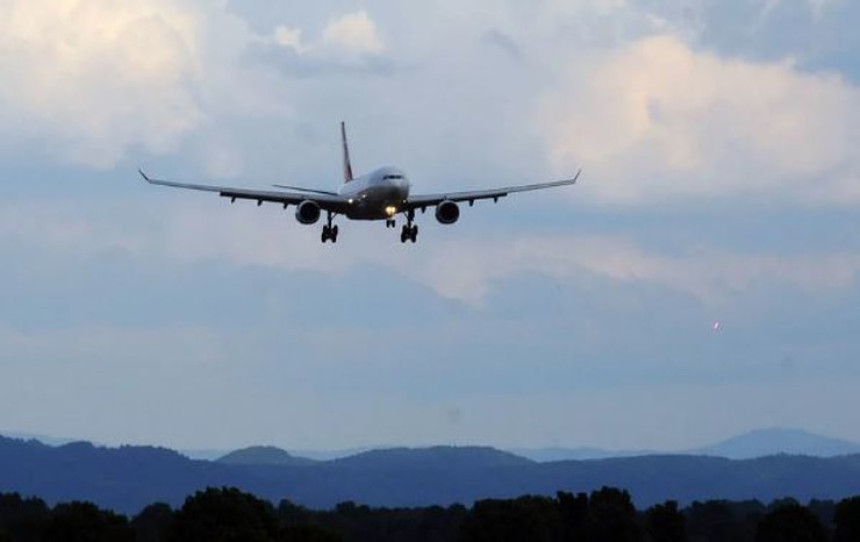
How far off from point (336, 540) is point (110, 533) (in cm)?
1806

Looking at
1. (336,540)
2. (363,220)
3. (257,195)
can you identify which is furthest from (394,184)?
(336,540)

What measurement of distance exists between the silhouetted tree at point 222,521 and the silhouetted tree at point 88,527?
625cm

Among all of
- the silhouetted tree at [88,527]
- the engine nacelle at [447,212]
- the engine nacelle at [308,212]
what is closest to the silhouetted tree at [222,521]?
the silhouetted tree at [88,527]

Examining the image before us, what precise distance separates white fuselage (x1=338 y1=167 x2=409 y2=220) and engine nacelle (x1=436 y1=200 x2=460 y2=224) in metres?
4.87

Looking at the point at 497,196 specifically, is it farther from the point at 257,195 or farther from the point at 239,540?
the point at 239,540

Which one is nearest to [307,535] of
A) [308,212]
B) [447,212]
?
[308,212]

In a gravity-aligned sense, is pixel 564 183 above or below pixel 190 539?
above

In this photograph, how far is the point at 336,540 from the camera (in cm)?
15950

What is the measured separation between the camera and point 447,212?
152 m

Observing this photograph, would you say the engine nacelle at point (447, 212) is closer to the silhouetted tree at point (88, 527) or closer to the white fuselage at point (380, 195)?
the white fuselage at point (380, 195)

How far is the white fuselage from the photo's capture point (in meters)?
144

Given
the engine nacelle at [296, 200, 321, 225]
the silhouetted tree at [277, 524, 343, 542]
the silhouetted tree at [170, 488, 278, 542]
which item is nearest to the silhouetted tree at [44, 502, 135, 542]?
the silhouetted tree at [170, 488, 278, 542]

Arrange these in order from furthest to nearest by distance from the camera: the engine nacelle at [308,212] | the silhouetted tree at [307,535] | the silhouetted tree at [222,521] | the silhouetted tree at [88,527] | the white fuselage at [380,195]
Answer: the silhouetted tree at [222,521], the silhouetted tree at [307,535], the silhouetted tree at [88,527], the engine nacelle at [308,212], the white fuselage at [380,195]

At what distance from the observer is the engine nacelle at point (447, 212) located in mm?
151625
